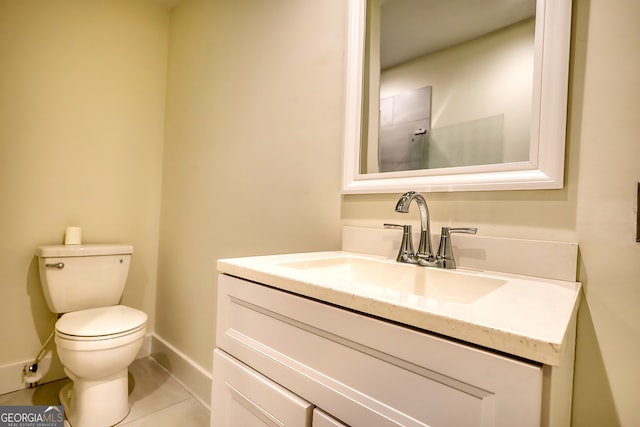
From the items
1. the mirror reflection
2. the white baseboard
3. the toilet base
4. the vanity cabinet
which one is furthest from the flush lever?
the mirror reflection

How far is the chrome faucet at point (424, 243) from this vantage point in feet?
2.76

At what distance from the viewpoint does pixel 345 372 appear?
A: 21.9 inches

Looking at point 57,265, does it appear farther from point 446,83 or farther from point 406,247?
point 446,83

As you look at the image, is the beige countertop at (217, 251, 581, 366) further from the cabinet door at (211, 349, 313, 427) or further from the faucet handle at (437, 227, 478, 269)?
the cabinet door at (211, 349, 313, 427)

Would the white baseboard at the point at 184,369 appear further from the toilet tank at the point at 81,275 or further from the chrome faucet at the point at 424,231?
the chrome faucet at the point at 424,231

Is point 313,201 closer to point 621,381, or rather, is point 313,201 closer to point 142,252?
point 621,381

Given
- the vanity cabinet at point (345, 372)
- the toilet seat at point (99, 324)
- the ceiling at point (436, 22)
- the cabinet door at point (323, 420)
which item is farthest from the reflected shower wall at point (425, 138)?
the toilet seat at point (99, 324)

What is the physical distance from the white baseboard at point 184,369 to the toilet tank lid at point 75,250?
66 cm

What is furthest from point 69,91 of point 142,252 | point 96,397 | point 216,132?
point 96,397

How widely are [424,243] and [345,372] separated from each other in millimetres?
449

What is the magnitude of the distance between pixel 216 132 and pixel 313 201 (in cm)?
82

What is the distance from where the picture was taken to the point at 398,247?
99 centimetres

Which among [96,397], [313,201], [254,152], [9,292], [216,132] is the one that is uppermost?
[216,132]

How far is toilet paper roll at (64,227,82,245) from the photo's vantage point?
1.74 metres
